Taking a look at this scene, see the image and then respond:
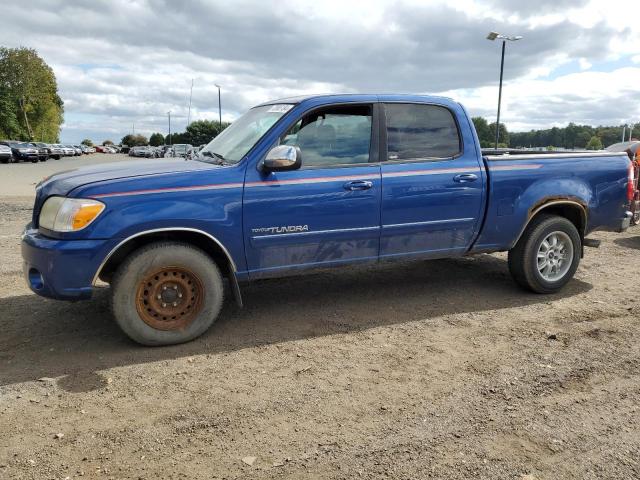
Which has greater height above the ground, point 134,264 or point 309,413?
point 134,264

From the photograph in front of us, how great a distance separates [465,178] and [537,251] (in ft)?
3.86

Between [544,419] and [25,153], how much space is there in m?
47.5

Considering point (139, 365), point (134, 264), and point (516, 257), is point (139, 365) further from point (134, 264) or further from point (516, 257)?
point (516, 257)

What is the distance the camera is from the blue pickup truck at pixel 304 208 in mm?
3953

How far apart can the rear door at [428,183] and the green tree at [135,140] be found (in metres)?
128

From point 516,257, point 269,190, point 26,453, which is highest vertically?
point 269,190

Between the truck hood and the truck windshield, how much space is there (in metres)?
0.22

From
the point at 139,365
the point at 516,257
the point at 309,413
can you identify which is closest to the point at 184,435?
the point at 309,413

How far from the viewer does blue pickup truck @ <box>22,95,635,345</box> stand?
13.0 ft

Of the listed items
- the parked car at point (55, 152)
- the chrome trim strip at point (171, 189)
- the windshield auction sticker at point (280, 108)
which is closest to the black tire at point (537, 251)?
the windshield auction sticker at point (280, 108)

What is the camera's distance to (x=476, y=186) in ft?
16.5

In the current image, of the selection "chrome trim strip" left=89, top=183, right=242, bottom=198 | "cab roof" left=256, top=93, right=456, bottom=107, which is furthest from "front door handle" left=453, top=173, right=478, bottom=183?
"chrome trim strip" left=89, top=183, right=242, bottom=198

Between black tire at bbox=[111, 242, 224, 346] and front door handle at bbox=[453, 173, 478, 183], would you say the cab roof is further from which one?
black tire at bbox=[111, 242, 224, 346]

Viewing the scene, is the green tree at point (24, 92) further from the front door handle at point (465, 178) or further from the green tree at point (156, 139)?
the front door handle at point (465, 178)
